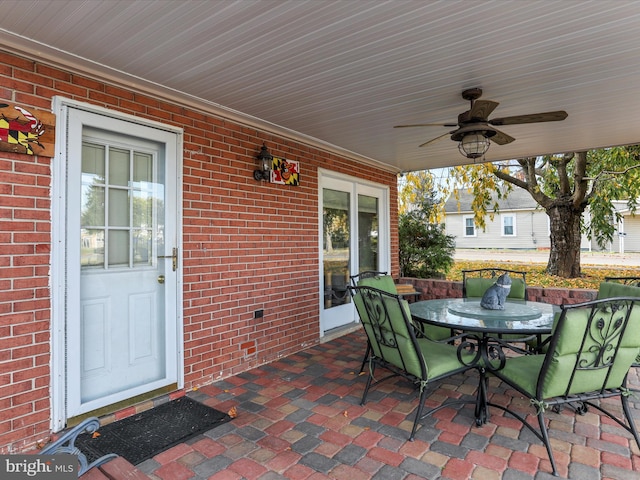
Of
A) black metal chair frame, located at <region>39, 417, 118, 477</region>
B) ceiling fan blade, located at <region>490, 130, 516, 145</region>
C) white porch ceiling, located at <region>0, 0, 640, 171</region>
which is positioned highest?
white porch ceiling, located at <region>0, 0, 640, 171</region>

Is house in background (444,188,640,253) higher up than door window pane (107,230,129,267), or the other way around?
house in background (444,188,640,253)

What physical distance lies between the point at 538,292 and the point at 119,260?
193 inches

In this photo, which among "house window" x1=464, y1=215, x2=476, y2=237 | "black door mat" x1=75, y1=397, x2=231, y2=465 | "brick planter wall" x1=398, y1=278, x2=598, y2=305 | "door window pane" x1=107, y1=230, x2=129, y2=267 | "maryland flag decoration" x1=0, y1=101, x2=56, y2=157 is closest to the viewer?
"maryland flag decoration" x1=0, y1=101, x2=56, y2=157

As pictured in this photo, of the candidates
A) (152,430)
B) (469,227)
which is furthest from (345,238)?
(469,227)

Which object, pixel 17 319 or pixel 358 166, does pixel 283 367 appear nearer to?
pixel 17 319

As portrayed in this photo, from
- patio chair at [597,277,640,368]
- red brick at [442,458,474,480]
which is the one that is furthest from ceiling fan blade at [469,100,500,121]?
red brick at [442,458,474,480]

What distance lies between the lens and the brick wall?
7.27ft

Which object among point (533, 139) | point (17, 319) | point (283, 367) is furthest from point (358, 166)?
point (17, 319)

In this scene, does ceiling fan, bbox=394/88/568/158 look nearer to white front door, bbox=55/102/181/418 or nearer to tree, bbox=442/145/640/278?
white front door, bbox=55/102/181/418

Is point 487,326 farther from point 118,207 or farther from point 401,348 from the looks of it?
point 118,207

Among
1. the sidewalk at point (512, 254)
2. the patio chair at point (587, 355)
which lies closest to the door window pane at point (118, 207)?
the patio chair at point (587, 355)

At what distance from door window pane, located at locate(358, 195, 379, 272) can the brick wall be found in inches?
21.1

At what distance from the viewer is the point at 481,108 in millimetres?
2666

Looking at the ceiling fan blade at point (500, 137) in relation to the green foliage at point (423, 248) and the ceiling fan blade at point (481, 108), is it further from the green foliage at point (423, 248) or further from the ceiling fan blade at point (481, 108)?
the green foliage at point (423, 248)
